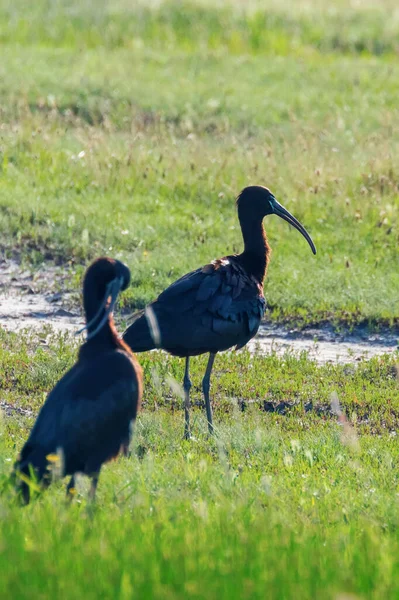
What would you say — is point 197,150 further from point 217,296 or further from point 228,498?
point 228,498

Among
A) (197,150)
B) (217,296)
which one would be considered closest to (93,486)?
(217,296)

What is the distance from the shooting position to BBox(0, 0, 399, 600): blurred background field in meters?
4.39

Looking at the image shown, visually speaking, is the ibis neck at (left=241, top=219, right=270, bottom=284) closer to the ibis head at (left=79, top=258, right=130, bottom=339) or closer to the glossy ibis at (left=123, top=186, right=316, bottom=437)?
the glossy ibis at (left=123, top=186, right=316, bottom=437)

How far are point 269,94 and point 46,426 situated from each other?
1504cm

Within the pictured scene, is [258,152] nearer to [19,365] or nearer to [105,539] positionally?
[19,365]

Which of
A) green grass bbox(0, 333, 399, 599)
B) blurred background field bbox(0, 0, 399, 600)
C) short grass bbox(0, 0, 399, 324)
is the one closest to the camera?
green grass bbox(0, 333, 399, 599)

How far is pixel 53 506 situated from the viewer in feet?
16.2

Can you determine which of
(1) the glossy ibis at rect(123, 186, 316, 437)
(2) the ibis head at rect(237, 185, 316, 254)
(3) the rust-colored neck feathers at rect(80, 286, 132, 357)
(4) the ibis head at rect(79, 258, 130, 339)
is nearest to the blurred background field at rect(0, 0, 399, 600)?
(1) the glossy ibis at rect(123, 186, 316, 437)

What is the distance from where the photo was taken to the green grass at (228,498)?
4.06 metres

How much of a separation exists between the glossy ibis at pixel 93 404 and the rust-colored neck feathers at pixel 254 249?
280 cm

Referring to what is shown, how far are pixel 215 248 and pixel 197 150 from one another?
311cm

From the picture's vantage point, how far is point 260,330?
10422 millimetres

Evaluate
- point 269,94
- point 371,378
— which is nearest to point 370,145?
point 269,94

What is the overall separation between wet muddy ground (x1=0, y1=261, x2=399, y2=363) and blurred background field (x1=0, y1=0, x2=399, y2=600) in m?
0.24
